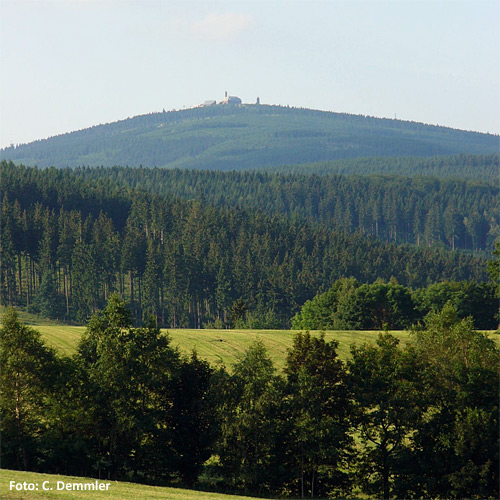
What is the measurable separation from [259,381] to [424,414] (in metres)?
11.5

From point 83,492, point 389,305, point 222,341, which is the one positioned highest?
point 83,492

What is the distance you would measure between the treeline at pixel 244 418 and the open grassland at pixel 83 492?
20.3 ft

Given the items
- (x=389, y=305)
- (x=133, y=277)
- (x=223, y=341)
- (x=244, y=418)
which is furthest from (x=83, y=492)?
(x=133, y=277)

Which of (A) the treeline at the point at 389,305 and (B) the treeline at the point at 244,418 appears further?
(A) the treeline at the point at 389,305

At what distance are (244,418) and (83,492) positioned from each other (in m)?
13.0

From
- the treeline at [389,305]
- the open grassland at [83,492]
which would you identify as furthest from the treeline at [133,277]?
the open grassland at [83,492]

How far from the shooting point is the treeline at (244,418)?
45.8 metres

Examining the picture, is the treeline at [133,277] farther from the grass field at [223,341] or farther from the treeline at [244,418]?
the treeline at [244,418]

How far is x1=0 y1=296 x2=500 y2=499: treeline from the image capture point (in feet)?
150

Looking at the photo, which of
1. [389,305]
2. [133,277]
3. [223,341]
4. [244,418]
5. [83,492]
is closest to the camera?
[83,492]

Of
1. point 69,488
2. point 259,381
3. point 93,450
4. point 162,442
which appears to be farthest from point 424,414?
point 69,488

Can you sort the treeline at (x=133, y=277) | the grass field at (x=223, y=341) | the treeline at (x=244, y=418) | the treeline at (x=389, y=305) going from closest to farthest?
the treeline at (x=244, y=418), the grass field at (x=223, y=341), the treeline at (x=389, y=305), the treeline at (x=133, y=277)

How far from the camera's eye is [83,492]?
34.9 metres

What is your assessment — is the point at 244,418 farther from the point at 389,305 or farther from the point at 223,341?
the point at 389,305
